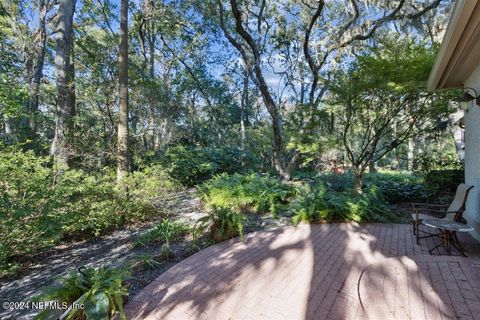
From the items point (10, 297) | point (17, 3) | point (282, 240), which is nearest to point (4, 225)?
point (10, 297)

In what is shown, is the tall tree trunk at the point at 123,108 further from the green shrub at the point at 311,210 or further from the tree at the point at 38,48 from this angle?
the tree at the point at 38,48

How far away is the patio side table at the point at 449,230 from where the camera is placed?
3255mm

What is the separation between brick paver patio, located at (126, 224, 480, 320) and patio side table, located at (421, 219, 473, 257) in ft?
0.62

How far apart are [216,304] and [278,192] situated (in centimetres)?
397

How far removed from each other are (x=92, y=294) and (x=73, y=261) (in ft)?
6.37

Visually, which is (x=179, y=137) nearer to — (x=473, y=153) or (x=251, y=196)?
(x=251, y=196)

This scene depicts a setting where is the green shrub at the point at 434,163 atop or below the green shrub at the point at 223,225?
atop

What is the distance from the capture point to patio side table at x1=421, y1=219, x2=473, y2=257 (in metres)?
3.26

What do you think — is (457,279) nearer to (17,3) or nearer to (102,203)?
(102,203)

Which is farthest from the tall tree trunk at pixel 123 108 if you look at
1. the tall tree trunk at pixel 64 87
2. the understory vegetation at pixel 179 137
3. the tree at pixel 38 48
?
the tree at pixel 38 48

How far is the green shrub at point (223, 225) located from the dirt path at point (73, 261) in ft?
2.97

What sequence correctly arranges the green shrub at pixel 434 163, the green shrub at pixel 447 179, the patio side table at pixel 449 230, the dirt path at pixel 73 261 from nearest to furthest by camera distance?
1. the dirt path at pixel 73 261
2. the patio side table at pixel 449 230
3. the green shrub at pixel 447 179
4. the green shrub at pixel 434 163

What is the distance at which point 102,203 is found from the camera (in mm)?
4641

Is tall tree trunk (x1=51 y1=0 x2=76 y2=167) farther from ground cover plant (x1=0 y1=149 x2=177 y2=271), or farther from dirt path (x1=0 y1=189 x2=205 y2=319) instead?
dirt path (x1=0 y1=189 x2=205 y2=319)
